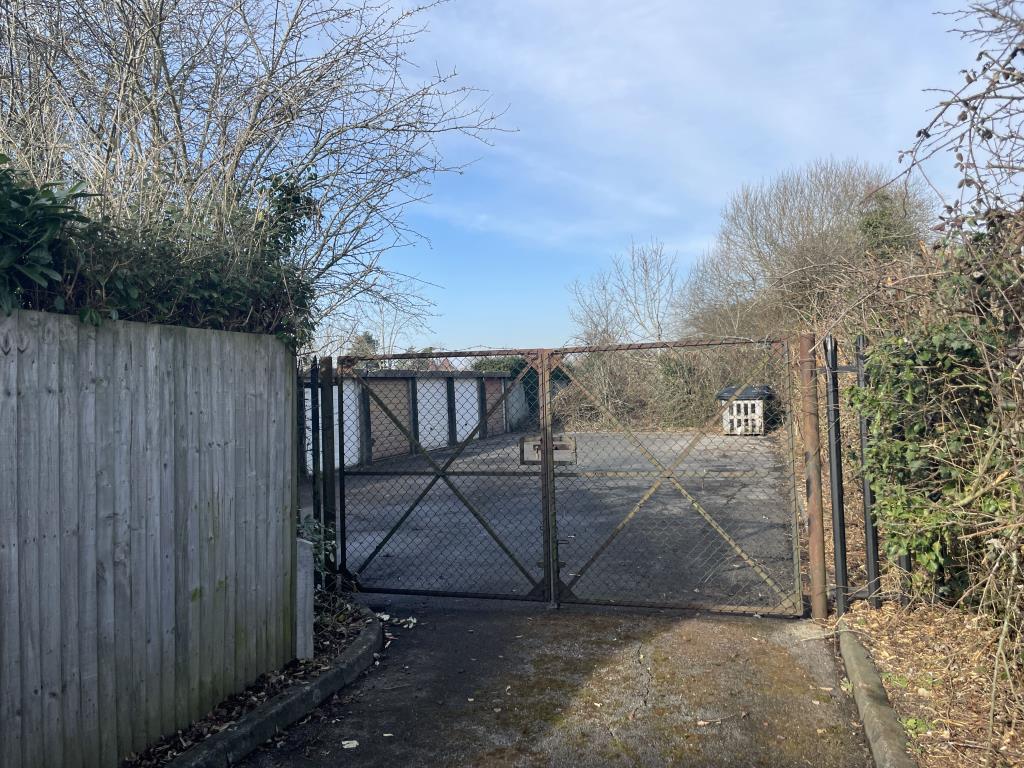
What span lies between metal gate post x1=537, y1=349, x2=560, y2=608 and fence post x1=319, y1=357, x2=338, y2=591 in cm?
178

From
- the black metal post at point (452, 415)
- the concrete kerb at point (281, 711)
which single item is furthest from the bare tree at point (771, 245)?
the concrete kerb at point (281, 711)

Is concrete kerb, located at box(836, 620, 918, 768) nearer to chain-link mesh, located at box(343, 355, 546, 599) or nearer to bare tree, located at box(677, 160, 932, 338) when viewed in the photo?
chain-link mesh, located at box(343, 355, 546, 599)

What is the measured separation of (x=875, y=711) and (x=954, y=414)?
1.83 meters

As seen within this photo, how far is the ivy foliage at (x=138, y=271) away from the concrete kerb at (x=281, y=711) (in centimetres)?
207

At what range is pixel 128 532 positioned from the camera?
10.8ft

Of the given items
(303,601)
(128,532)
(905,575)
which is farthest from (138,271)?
(905,575)

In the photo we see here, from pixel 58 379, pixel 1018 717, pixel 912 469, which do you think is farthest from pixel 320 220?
pixel 1018 717

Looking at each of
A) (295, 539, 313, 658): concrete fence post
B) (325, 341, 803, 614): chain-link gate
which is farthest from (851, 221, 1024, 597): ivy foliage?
(295, 539, 313, 658): concrete fence post

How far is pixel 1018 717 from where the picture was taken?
3.27 metres

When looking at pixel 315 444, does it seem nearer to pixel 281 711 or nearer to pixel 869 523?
pixel 281 711

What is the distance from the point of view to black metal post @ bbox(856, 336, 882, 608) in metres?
4.94

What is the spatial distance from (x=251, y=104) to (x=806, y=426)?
16.1 ft

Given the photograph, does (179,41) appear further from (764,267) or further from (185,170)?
(764,267)

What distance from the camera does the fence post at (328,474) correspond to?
19.9 ft
